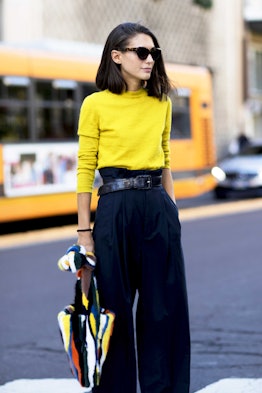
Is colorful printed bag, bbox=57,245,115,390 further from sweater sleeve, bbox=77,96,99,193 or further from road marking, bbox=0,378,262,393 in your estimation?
road marking, bbox=0,378,262,393

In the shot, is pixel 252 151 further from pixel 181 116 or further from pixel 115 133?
pixel 115 133

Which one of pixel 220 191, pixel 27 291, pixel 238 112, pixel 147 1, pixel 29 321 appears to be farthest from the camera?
pixel 238 112

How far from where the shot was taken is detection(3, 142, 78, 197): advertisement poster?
1477 centimetres

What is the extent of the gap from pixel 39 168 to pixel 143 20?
1109cm

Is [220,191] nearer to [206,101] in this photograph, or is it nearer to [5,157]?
[206,101]

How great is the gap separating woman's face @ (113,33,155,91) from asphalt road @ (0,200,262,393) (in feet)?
6.31

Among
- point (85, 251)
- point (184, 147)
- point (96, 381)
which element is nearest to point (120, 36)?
point (85, 251)

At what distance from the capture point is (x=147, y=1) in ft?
104

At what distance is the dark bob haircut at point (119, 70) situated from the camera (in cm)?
401

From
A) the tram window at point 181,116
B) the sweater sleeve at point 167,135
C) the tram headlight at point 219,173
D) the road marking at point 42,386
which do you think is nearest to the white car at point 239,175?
the tram headlight at point 219,173

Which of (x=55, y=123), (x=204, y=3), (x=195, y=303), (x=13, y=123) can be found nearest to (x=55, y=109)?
(x=55, y=123)

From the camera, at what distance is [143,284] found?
4066mm

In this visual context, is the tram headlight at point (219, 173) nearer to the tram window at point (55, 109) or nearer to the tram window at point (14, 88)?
the tram window at point (55, 109)

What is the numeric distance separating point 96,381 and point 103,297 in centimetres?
35
